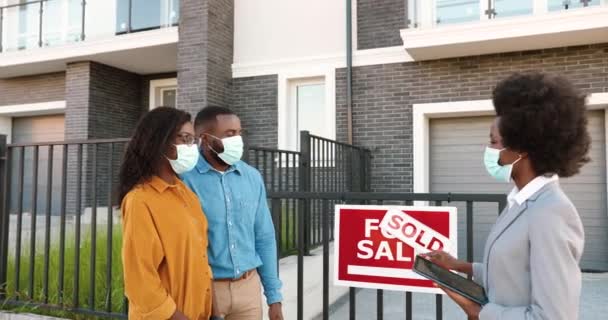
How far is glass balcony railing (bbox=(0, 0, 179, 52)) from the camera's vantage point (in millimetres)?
9977

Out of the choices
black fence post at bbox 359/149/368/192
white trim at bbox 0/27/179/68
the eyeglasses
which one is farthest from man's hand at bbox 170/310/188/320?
white trim at bbox 0/27/179/68

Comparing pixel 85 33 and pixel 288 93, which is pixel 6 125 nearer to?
pixel 85 33

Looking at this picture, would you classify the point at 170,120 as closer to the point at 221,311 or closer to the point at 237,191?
the point at 237,191

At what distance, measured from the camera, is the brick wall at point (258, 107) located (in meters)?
9.18

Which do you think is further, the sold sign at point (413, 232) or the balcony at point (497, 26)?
the balcony at point (497, 26)

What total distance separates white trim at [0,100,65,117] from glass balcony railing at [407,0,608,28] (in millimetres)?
8091

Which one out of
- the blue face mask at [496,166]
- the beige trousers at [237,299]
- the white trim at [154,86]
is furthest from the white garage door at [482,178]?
the white trim at [154,86]

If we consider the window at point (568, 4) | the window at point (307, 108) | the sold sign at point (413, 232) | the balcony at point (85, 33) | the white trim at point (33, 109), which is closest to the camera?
the sold sign at point (413, 232)

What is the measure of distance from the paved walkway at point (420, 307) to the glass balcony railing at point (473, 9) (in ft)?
13.8

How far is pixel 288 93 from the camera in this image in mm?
9258

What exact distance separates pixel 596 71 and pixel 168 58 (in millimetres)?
7884

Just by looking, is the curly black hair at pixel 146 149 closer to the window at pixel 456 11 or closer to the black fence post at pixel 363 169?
the black fence post at pixel 363 169

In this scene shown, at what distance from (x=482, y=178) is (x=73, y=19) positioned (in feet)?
30.1

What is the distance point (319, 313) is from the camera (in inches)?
187
